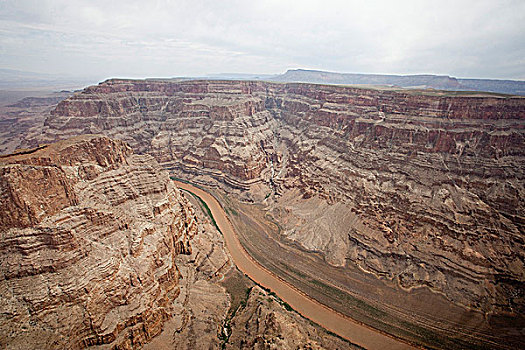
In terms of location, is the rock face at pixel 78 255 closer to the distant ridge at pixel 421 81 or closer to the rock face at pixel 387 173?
the rock face at pixel 387 173

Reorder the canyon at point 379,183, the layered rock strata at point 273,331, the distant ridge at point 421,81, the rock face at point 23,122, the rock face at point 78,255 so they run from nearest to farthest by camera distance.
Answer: the rock face at point 78,255 → the layered rock strata at point 273,331 → the canyon at point 379,183 → the rock face at point 23,122 → the distant ridge at point 421,81

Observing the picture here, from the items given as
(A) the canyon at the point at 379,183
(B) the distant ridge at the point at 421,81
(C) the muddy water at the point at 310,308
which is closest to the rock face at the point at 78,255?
(A) the canyon at the point at 379,183

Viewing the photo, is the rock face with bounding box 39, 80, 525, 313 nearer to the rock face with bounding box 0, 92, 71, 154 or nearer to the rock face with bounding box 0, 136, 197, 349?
the rock face with bounding box 0, 92, 71, 154

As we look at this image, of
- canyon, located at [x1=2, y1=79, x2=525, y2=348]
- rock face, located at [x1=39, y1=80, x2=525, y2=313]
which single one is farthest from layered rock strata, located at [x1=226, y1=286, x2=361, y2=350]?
rock face, located at [x1=39, y1=80, x2=525, y2=313]

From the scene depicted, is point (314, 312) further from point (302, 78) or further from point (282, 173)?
point (302, 78)

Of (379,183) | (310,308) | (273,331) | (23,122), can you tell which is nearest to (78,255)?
(273,331)
